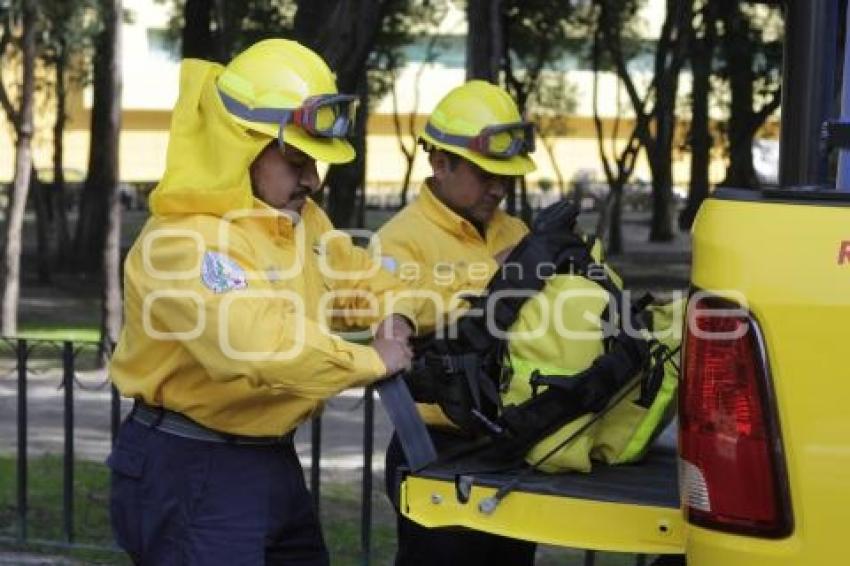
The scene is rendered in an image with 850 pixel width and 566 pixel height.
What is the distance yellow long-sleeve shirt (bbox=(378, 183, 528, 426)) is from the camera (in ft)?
14.1

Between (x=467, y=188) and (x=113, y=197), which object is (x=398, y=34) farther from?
(x=467, y=188)

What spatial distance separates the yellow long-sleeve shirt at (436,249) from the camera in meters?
4.30

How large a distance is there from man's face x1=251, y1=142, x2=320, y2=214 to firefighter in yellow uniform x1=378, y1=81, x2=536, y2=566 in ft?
2.23

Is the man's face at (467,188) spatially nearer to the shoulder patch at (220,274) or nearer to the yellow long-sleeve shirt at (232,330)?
the yellow long-sleeve shirt at (232,330)

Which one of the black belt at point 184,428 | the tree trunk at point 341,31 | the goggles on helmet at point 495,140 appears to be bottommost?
the black belt at point 184,428

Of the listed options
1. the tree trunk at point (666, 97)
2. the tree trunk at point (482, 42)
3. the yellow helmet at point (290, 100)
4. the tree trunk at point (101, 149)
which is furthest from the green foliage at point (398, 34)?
the yellow helmet at point (290, 100)

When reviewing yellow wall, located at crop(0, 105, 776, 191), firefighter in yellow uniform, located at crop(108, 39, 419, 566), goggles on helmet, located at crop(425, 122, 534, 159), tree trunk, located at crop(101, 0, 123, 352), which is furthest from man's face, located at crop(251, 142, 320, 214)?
yellow wall, located at crop(0, 105, 776, 191)

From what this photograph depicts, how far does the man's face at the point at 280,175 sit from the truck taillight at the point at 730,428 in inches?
46.4

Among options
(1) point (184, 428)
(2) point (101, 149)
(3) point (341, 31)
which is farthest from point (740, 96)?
(1) point (184, 428)

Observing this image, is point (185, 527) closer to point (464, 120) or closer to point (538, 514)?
point (538, 514)

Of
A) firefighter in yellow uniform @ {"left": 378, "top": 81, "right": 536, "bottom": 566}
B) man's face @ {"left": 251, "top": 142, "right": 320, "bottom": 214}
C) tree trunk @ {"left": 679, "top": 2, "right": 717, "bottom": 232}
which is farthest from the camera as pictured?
tree trunk @ {"left": 679, "top": 2, "right": 717, "bottom": 232}

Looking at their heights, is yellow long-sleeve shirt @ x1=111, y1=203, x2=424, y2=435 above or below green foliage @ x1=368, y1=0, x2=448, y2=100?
A: below

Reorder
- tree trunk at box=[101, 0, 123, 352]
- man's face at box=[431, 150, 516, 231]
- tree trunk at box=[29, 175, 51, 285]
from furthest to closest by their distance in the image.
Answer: tree trunk at box=[29, 175, 51, 285]
tree trunk at box=[101, 0, 123, 352]
man's face at box=[431, 150, 516, 231]

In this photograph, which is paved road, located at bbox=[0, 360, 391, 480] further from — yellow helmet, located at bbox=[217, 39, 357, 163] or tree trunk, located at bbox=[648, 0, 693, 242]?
yellow helmet, located at bbox=[217, 39, 357, 163]
